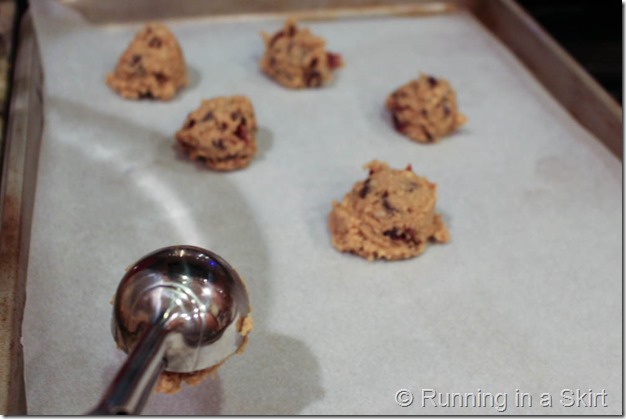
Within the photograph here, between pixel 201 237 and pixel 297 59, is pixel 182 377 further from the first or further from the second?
pixel 297 59

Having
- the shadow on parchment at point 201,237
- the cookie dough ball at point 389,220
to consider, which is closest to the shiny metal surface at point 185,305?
the shadow on parchment at point 201,237

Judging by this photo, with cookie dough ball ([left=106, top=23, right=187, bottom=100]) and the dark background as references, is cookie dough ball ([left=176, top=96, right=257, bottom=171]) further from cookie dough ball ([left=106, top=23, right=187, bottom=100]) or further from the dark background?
the dark background

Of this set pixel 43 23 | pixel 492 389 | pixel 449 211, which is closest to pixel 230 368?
pixel 492 389

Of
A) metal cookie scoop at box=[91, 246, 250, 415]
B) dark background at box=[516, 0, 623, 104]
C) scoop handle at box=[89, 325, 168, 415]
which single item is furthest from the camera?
dark background at box=[516, 0, 623, 104]

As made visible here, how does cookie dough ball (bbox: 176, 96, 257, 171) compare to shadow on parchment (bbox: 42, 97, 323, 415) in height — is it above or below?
above

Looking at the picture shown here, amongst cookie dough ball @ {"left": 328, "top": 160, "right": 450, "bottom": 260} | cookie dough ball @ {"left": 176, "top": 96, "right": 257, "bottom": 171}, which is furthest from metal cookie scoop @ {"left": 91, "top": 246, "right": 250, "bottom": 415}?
cookie dough ball @ {"left": 176, "top": 96, "right": 257, "bottom": 171}

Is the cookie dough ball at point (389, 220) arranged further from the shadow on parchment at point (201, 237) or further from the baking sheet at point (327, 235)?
the shadow on parchment at point (201, 237)

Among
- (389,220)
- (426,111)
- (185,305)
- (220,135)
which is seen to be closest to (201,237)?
(220,135)
